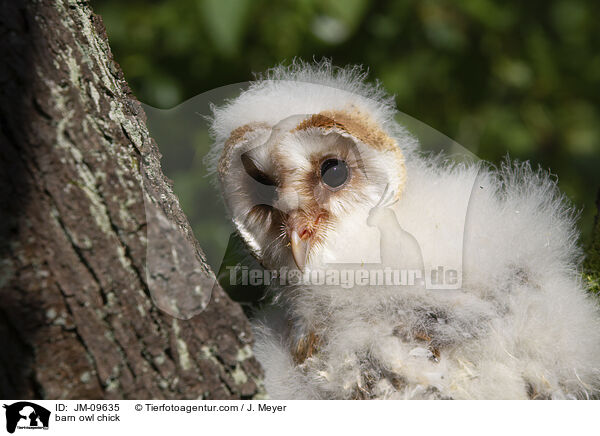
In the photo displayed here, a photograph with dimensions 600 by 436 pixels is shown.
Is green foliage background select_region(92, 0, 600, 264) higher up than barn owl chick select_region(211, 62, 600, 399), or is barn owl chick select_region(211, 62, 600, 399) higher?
green foliage background select_region(92, 0, 600, 264)

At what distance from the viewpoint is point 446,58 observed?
2795 mm

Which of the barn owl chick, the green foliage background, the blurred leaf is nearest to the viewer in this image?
the barn owl chick

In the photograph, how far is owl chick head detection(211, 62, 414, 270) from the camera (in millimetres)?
1419

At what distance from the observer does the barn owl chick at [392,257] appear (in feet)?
4.19

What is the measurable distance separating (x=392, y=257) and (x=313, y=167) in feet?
1.00

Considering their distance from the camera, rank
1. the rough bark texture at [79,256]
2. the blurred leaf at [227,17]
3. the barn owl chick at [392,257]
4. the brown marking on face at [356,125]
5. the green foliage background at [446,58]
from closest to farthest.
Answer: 1. the rough bark texture at [79,256]
2. the barn owl chick at [392,257]
3. the brown marking on face at [356,125]
4. the blurred leaf at [227,17]
5. the green foliage background at [446,58]

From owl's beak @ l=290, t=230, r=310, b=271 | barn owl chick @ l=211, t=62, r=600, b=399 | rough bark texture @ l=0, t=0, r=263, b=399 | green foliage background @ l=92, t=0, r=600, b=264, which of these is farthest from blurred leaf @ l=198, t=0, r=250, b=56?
rough bark texture @ l=0, t=0, r=263, b=399

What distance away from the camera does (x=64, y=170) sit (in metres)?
0.86

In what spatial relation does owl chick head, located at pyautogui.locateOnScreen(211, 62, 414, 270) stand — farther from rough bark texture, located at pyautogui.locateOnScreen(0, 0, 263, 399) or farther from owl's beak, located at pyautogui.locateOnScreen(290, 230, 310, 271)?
rough bark texture, located at pyautogui.locateOnScreen(0, 0, 263, 399)
